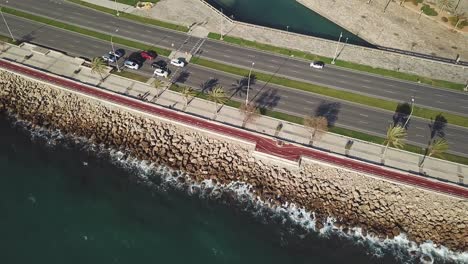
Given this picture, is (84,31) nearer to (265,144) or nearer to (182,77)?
(182,77)

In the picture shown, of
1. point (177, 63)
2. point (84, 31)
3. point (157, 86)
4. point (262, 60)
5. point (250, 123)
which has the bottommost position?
point (250, 123)

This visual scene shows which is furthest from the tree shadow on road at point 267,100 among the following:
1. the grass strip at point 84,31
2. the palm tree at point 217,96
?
the grass strip at point 84,31

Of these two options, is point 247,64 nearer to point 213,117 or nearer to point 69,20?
point 213,117

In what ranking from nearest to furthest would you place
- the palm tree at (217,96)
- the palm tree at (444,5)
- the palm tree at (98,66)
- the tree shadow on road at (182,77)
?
the palm tree at (217,96), the palm tree at (98,66), the tree shadow on road at (182,77), the palm tree at (444,5)

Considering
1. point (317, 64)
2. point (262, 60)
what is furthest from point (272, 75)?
point (317, 64)

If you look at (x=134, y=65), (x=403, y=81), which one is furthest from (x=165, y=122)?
(x=403, y=81)

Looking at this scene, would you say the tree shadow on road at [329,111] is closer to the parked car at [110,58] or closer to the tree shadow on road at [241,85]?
the tree shadow on road at [241,85]
